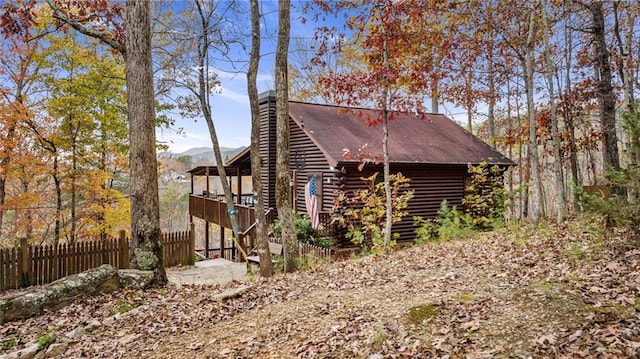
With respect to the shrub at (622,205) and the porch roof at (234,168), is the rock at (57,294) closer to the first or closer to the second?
the shrub at (622,205)

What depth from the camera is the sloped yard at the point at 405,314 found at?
10.1 feet

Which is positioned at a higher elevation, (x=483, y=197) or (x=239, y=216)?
(x=483, y=197)

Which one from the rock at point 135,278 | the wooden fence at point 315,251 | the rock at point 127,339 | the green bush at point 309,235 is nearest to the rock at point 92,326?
the rock at point 127,339

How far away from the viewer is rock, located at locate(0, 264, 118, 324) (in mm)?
5430

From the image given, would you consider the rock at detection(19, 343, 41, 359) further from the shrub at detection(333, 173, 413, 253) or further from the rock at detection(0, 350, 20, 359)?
the shrub at detection(333, 173, 413, 253)

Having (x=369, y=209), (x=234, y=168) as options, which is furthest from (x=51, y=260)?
(x=234, y=168)

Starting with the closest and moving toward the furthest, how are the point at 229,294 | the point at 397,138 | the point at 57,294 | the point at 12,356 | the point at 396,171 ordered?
the point at 12,356
the point at 229,294
the point at 57,294
the point at 396,171
the point at 397,138

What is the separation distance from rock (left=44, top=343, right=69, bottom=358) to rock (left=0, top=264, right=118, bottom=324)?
1545 millimetres

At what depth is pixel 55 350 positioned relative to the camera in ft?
14.1

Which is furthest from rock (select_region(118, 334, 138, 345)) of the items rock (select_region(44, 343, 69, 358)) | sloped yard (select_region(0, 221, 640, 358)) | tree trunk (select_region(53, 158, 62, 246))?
tree trunk (select_region(53, 158, 62, 246))

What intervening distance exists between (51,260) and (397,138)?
11.4 metres

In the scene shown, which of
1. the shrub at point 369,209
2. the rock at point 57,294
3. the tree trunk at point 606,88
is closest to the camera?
the rock at point 57,294

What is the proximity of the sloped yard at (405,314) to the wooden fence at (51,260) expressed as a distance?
5.22 metres

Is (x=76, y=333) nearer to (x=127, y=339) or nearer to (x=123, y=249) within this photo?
(x=127, y=339)
